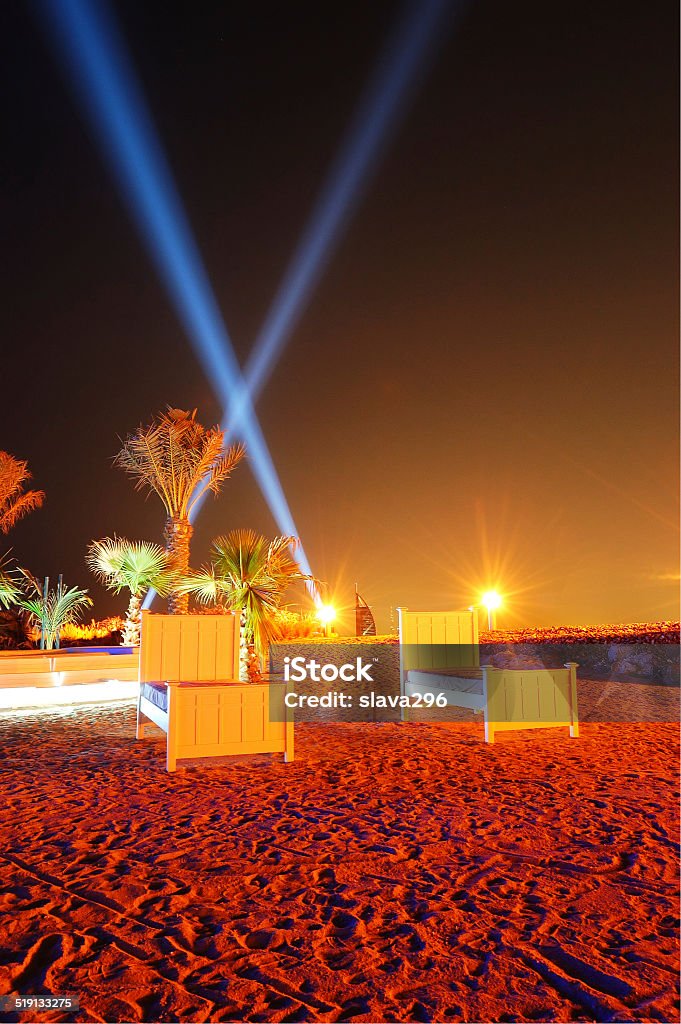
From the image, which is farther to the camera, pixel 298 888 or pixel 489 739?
pixel 489 739

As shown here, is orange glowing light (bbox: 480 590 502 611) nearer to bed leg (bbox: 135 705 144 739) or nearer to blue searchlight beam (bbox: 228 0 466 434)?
blue searchlight beam (bbox: 228 0 466 434)

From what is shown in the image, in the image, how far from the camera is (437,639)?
9148 mm

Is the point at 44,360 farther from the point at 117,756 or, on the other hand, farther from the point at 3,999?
the point at 3,999

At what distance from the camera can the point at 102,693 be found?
10391 mm

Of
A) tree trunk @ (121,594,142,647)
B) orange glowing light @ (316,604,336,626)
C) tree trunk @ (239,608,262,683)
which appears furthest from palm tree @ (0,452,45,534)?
tree trunk @ (239,608,262,683)

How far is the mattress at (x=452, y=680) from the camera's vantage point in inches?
287

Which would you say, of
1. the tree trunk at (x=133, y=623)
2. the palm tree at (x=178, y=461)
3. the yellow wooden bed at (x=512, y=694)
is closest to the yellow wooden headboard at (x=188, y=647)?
the yellow wooden bed at (x=512, y=694)

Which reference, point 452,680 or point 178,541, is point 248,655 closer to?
point 178,541

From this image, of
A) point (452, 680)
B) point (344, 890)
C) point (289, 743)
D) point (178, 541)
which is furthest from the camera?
point (178, 541)

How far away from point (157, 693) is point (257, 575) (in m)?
2.98

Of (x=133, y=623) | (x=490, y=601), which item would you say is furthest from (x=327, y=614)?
(x=133, y=623)

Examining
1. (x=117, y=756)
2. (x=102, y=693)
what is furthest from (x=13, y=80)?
(x=117, y=756)

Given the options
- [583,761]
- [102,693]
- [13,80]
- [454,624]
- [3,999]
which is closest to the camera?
[3,999]

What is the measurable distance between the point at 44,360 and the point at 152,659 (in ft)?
47.3
